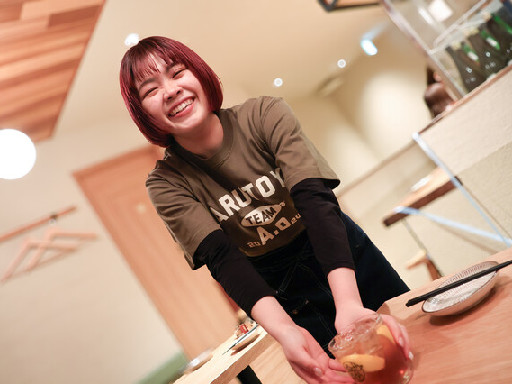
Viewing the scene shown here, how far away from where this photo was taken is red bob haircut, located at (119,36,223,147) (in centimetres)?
103

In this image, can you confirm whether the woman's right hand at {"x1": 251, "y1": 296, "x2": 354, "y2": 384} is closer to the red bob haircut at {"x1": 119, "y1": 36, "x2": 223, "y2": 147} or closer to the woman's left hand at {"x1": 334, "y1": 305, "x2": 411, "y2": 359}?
the woman's left hand at {"x1": 334, "y1": 305, "x2": 411, "y2": 359}

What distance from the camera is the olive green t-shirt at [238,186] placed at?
1.03m

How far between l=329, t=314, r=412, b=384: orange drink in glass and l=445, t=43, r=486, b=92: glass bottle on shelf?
5.95 feet

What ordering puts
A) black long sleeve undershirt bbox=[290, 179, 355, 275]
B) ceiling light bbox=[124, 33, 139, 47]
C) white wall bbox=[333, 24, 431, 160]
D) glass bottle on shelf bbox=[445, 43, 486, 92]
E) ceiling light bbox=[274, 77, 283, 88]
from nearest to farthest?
black long sleeve undershirt bbox=[290, 179, 355, 275], glass bottle on shelf bbox=[445, 43, 486, 92], ceiling light bbox=[124, 33, 139, 47], ceiling light bbox=[274, 77, 283, 88], white wall bbox=[333, 24, 431, 160]

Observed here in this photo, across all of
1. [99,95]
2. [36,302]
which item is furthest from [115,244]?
[99,95]

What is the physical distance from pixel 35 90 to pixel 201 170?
273cm

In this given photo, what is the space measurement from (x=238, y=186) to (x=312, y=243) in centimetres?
27

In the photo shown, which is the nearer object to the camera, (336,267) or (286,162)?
(336,267)

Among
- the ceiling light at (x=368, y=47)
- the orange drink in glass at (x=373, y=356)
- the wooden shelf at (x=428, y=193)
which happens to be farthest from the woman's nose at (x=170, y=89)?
the ceiling light at (x=368, y=47)

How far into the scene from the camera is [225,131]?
1.09m

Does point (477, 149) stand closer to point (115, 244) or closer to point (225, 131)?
point (225, 131)

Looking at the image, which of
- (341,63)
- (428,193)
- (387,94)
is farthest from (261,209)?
(387,94)

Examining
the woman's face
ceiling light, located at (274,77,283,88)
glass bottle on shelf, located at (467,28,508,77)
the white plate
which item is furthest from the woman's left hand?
ceiling light, located at (274,77,283,88)

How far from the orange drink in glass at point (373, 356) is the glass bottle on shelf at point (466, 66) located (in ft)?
5.95
